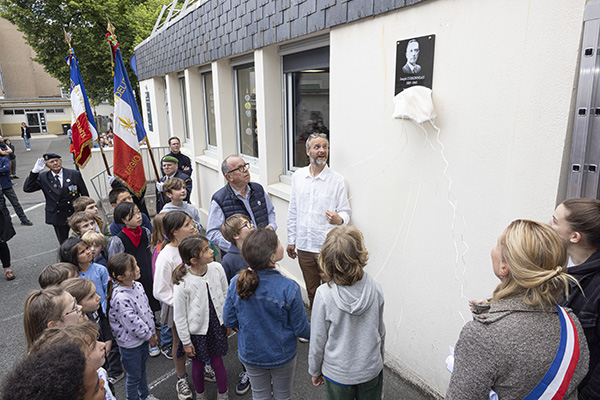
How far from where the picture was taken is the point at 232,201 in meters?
3.32

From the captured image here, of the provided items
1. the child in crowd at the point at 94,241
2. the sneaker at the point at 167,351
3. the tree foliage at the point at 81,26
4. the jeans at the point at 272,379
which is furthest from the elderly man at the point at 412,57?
the tree foliage at the point at 81,26

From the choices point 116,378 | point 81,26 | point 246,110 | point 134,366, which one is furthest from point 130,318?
point 81,26

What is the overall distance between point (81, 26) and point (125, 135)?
14948 mm

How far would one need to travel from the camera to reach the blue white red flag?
4898 mm

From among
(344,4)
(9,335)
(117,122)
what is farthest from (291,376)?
(117,122)

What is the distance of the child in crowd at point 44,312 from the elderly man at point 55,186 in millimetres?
3525

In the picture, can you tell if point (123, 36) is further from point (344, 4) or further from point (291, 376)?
point (291, 376)

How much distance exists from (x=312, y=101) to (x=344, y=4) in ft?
4.57

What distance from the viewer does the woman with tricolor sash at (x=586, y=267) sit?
1.54 m

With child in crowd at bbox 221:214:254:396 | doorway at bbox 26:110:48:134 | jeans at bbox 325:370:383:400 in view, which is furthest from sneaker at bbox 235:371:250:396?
doorway at bbox 26:110:48:134

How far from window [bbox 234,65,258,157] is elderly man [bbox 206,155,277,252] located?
2.48m

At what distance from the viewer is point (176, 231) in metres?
2.86

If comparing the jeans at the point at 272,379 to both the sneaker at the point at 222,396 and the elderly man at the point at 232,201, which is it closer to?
the sneaker at the point at 222,396

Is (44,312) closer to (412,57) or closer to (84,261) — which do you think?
(84,261)
